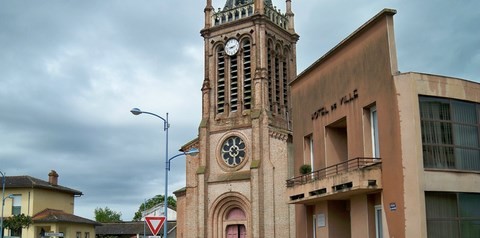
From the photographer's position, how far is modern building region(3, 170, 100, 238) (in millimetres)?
47938

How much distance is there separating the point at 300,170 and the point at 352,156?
3618 mm

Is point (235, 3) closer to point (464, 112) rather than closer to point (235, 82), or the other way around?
point (235, 82)

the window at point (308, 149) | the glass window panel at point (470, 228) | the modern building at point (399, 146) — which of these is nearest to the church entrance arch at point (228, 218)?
the window at point (308, 149)

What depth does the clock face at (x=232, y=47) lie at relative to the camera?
50.4 meters

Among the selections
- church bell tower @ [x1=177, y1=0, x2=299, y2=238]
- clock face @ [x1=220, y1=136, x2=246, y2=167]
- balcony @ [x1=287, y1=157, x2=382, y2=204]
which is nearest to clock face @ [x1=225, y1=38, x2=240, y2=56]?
church bell tower @ [x1=177, y1=0, x2=299, y2=238]

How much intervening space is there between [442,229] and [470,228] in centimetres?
100

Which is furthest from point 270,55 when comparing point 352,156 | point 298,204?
point 352,156

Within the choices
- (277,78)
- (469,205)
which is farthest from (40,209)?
(469,205)

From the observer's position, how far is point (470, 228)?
1619 cm

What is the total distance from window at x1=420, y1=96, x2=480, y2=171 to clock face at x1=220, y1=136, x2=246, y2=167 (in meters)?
31.4

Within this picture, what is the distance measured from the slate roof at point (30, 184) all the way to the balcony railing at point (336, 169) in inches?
1296

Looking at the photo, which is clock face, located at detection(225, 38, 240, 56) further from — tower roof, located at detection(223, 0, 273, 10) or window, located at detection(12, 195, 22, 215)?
window, located at detection(12, 195, 22, 215)

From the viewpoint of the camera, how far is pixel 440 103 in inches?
657

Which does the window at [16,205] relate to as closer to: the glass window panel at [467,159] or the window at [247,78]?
the window at [247,78]
